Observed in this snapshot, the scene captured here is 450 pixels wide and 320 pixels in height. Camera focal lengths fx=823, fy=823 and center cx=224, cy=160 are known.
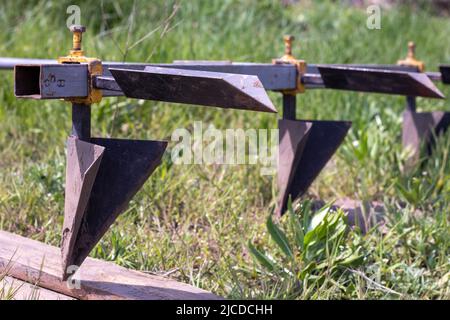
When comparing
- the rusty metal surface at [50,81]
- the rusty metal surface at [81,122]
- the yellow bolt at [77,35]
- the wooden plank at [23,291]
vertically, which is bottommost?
the wooden plank at [23,291]

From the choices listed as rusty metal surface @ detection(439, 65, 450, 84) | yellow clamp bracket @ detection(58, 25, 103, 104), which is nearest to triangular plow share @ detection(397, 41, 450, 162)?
rusty metal surface @ detection(439, 65, 450, 84)

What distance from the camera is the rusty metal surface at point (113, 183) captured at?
237 centimetres

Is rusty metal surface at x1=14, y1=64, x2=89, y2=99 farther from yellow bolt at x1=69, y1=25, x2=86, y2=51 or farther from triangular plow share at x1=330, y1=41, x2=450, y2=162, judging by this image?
triangular plow share at x1=330, y1=41, x2=450, y2=162

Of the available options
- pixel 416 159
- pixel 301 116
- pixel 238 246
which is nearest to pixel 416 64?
pixel 416 159

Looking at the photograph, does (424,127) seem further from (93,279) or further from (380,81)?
(93,279)

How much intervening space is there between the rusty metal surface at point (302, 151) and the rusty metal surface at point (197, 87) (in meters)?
1.09

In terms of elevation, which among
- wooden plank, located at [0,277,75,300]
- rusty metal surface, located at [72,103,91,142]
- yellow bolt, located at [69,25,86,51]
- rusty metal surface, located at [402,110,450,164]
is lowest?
wooden plank, located at [0,277,75,300]

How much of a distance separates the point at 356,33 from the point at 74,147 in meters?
4.18

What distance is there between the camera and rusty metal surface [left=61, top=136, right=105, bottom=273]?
227 centimetres

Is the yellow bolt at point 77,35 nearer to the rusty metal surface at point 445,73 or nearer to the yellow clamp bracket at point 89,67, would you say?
the yellow clamp bracket at point 89,67

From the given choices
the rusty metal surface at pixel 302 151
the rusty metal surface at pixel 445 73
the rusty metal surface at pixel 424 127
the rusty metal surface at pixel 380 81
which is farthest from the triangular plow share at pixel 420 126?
the rusty metal surface at pixel 380 81

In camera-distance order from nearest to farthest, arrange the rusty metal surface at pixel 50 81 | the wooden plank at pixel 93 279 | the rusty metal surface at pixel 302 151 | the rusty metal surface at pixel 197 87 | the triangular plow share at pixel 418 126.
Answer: the rusty metal surface at pixel 197 87, the rusty metal surface at pixel 50 81, the wooden plank at pixel 93 279, the rusty metal surface at pixel 302 151, the triangular plow share at pixel 418 126

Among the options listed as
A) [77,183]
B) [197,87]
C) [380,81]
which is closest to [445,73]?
[380,81]

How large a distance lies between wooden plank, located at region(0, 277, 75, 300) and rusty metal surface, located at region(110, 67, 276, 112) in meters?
0.62
